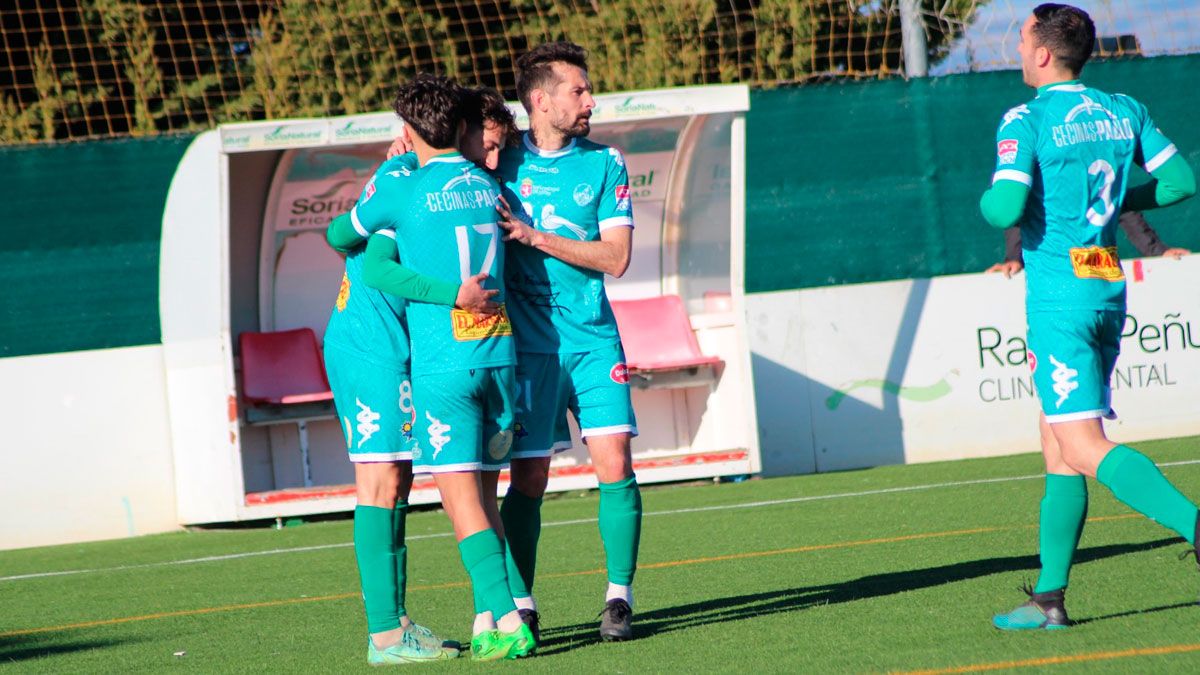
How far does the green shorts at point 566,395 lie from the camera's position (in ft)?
16.9

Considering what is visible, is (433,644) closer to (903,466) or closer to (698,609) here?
(698,609)

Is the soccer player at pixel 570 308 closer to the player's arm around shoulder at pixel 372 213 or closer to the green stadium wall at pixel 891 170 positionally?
the player's arm around shoulder at pixel 372 213

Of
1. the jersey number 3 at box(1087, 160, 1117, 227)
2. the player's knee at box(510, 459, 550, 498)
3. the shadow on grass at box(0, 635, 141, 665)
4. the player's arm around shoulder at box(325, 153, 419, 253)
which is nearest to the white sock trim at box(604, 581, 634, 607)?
the player's knee at box(510, 459, 550, 498)

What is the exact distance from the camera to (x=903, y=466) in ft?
36.9

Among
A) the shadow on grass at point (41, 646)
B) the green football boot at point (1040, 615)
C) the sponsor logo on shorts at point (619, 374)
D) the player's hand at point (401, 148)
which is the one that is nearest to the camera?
the green football boot at point (1040, 615)

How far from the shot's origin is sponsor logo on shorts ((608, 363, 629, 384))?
5.17m

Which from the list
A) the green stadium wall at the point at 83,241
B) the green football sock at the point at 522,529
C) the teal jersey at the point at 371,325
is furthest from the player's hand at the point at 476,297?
the green stadium wall at the point at 83,241

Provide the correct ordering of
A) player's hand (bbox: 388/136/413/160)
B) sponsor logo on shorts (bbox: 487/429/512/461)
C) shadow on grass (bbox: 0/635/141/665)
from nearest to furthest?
sponsor logo on shorts (bbox: 487/429/512/461), player's hand (bbox: 388/136/413/160), shadow on grass (bbox: 0/635/141/665)

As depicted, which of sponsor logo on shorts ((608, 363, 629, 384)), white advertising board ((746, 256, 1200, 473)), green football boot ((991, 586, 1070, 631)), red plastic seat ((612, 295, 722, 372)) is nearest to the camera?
green football boot ((991, 586, 1070, 631))

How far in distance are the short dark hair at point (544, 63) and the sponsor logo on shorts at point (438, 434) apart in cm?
123

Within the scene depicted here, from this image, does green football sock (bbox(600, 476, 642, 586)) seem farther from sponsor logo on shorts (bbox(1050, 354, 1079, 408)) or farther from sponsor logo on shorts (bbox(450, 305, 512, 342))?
sponsor logo on shorts (bbox(1050, 354, 1079, 408))

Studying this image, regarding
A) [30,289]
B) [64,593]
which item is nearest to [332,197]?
[30,289]

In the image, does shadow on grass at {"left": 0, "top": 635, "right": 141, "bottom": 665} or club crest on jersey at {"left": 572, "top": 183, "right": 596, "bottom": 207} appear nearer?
club crest on jersey at {"left": 572, "top": 183, "right": 596, "bottom": 207}

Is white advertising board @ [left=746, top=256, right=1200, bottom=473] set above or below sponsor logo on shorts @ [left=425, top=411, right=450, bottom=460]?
below
